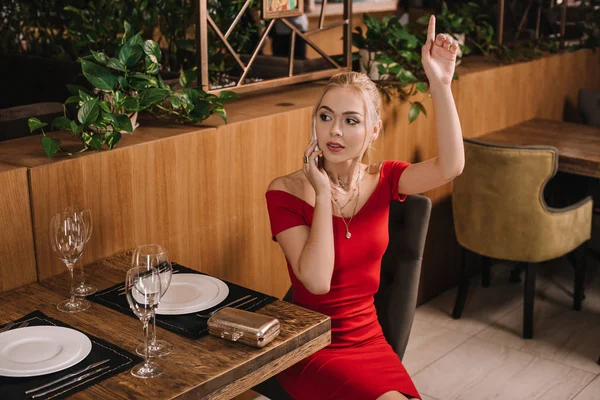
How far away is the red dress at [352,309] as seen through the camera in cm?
217

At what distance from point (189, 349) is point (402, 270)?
0.89m

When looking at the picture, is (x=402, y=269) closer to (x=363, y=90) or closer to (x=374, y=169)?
(x=374, y=169)

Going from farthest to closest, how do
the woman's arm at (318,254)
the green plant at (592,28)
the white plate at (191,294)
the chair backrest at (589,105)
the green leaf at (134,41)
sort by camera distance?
the green plant at (592,28), the chair backrest at (589,105), the green leaf at (134,41), the woman's arm at (318,254), the white plate at (191,294)

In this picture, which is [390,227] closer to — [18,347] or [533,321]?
[18,347]

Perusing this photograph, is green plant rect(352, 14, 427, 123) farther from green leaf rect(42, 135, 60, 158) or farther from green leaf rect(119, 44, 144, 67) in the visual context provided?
green leaf rect(42, 135, 60, 158)

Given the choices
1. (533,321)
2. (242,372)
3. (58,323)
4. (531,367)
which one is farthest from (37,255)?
(533,321)

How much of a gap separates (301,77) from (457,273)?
1.52m

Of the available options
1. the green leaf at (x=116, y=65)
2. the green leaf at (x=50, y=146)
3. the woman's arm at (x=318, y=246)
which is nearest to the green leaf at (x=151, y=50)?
the green leaf at (x=116, y=65)

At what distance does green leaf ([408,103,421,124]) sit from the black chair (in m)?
1.06

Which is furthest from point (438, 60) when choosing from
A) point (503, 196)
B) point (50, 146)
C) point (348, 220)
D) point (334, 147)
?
point (503, 196)

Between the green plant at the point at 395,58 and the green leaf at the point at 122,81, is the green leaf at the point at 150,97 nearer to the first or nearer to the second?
the green leaf at the point at 122,81

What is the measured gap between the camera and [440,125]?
2.23 metres

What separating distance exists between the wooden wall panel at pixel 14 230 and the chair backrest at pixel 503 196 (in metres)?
2.02

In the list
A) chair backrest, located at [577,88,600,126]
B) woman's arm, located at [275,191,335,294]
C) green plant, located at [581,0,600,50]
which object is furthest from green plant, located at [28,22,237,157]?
green plant, located at [581,0,600,50]
